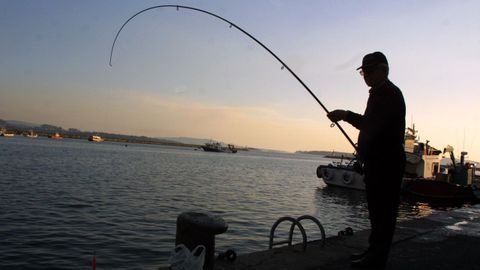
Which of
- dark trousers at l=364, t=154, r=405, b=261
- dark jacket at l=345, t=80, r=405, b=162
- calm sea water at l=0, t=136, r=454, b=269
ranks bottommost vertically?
calm sea water at l=0, t=136, r=454, b=269

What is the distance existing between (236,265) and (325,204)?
23388 millimetres

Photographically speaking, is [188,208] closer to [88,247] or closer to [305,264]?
[88,247]

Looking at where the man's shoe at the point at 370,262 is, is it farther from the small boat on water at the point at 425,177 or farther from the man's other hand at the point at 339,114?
the small boat on water at the point at 425,177

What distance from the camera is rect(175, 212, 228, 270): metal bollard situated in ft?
16.8

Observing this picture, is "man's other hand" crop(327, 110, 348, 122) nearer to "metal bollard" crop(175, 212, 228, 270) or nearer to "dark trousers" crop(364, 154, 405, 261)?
"dark trousers" crop(364, 154, 405, 261)

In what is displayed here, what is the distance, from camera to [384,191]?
5.01m

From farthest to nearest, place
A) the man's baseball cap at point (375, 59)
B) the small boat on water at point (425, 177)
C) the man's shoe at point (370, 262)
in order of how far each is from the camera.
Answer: the small boat on water at point (425, 177) → the man's shoe at point (370, 262) → the man's baseball cap at point (375, 59)

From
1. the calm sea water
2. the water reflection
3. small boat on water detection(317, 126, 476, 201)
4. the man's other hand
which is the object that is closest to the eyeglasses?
the man's other hand

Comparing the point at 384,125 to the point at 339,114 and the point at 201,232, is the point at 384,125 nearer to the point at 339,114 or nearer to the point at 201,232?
the point at 339,114

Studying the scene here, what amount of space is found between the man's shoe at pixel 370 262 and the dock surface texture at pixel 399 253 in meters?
0.19

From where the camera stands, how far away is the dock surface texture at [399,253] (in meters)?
5.77

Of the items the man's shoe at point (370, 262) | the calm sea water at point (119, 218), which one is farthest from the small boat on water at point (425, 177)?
the man's shoe at point (370, 262)

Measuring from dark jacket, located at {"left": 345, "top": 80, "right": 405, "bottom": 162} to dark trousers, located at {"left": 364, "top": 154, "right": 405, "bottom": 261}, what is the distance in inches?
3.2

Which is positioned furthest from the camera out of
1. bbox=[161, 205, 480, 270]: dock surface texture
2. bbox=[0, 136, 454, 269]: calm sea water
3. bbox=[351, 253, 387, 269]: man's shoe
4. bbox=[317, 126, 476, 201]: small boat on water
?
bbox=[317, 126, 476, 201]: small boat on water
